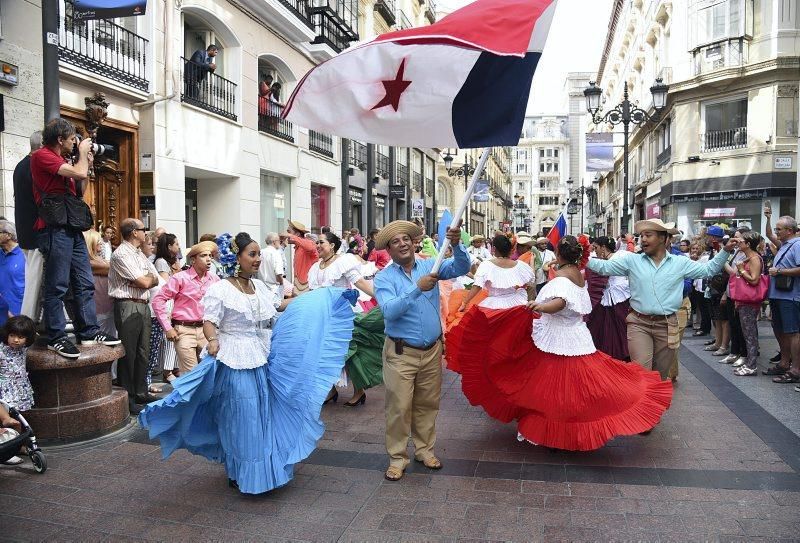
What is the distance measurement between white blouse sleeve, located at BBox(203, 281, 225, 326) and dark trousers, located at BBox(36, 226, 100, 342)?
5.54 ft

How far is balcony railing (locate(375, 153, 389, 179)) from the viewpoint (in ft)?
94.0

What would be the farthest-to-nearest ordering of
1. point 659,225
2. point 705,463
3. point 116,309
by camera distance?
1. point 116,309
2. point 659,225
3. point 705,463

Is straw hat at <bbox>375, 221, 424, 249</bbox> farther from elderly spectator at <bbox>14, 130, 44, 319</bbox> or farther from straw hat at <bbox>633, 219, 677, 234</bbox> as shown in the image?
elderly spectator at <bbox>14, 130, 44, 319</bbox>

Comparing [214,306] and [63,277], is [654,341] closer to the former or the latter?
[214,306]

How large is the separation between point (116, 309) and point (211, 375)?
2.75 m

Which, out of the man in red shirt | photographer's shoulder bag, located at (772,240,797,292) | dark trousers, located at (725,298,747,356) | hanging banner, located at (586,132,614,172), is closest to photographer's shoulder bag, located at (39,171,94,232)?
the man in red shirt

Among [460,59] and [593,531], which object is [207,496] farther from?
[460,59]

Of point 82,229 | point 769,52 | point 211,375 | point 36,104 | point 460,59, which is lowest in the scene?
point 211,375

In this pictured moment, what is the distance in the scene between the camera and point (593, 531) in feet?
12.3

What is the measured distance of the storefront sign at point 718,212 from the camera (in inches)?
934

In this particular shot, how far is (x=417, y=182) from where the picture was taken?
123ft

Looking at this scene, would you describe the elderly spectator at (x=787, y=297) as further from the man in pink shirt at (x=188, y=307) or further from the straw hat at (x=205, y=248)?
the man in pink shirt at (x=188, y=307)

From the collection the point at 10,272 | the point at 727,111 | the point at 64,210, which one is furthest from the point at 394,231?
the point at 727,111

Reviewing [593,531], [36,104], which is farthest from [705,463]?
[36,104]
